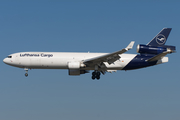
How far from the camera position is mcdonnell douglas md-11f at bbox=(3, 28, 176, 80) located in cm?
5038

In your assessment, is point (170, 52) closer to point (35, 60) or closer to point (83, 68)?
point (83, 68)

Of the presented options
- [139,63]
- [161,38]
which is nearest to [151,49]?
[139,63]

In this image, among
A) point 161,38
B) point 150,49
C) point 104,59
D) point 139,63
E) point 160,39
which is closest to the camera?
point 104,59

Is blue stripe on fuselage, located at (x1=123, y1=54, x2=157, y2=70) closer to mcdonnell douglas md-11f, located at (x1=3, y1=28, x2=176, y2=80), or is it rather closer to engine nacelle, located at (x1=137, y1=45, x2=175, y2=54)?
mcdonnell douglas md-11f, located at (x1=3, y1=28, x2=176, y2=80)

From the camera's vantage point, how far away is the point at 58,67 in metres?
50.9

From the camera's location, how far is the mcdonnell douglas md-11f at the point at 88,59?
1983 inches

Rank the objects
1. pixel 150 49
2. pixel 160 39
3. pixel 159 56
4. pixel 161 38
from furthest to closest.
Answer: pixel 161 38
pixel 160 39
pixel 150 49
pixel 159 56

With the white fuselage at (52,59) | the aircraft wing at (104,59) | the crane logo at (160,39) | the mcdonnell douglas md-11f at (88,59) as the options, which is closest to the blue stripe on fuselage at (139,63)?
the mcdonnell douglas md-11f at (88,59)

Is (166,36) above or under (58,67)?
above

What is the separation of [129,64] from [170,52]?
707 cm

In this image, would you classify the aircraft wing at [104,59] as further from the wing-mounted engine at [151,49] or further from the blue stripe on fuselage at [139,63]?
the wing-mounted engine at [151,49]

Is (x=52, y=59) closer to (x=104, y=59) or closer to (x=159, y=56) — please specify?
(x=104, y=59)

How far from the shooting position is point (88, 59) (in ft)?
165

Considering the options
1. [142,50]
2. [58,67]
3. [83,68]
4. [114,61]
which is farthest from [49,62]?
[142,50]
